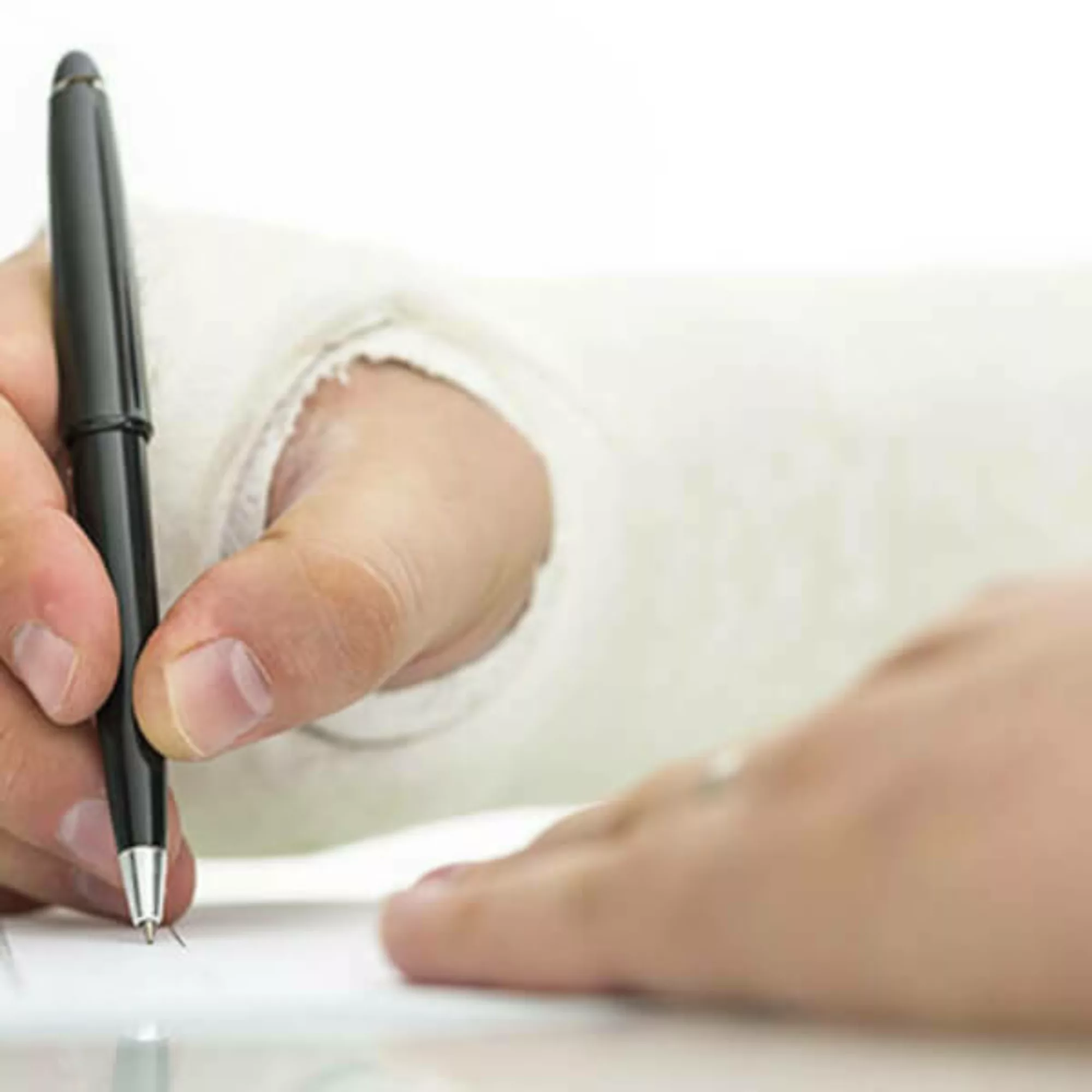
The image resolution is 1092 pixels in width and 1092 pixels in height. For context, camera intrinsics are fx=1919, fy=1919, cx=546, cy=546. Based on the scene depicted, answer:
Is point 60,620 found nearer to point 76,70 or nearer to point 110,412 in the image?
point 110,412

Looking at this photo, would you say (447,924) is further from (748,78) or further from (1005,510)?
(748,78)

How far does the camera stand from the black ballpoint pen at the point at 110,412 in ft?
1.32

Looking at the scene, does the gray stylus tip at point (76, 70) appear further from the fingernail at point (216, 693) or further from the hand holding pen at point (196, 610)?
the fingernail at point (216, 693)

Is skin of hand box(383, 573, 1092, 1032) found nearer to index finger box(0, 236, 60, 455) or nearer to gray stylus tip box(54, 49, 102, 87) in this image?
index finger box(0, 236, 60, 455)

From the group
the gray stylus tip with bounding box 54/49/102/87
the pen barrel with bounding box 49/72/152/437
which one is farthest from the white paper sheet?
the gray stylus tip with bounding box 54/49/102/87

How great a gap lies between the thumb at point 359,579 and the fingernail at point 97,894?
7cm

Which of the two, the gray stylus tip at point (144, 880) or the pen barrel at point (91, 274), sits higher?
the pen barrel at point (91, 274)

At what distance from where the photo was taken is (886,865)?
0.23 m

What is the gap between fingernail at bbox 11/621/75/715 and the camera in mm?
→ 399

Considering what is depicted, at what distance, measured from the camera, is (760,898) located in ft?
0.78

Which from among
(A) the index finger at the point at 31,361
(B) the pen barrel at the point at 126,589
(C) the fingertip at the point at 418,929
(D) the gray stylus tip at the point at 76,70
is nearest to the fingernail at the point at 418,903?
(C) the fingertip at the point at 418,929

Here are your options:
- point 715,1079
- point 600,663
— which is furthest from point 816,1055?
point 600,663

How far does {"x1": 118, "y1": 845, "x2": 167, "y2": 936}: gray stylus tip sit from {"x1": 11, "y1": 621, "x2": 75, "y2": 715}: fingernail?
0.12ft

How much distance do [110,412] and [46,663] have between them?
0.07m
